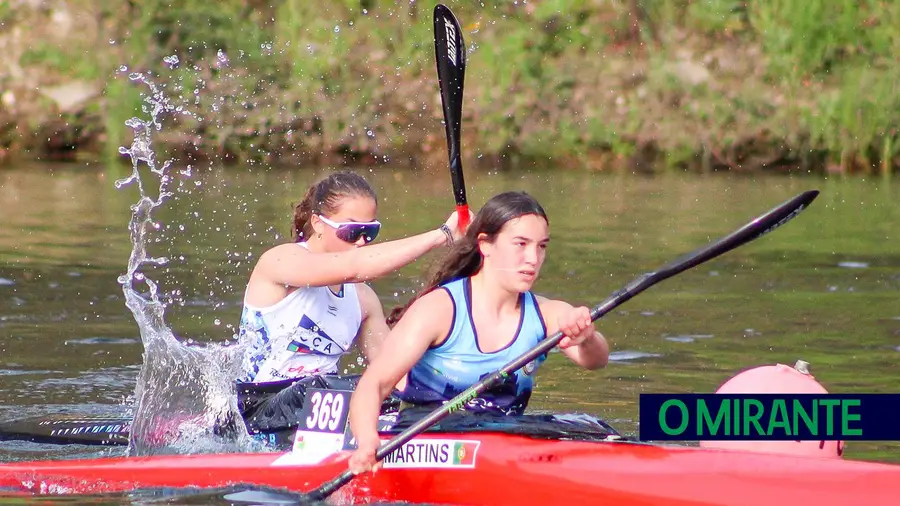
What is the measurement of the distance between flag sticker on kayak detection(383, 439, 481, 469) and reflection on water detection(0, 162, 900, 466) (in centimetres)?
181

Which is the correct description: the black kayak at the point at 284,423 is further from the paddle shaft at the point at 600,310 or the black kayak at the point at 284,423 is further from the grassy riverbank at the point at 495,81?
the grassy riverbank at the point at 495,81

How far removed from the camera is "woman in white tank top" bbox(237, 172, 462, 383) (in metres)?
5.39

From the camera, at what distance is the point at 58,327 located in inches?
331

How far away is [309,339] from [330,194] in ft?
1.79

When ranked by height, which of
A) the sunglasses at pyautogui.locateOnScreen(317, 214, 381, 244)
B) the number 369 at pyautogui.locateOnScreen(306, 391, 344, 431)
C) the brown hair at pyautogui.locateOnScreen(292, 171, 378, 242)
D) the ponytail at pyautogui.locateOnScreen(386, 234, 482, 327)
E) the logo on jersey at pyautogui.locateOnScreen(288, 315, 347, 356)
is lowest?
the number 369 at pyautogui.locateOnScreen(306, 391, 344, 431)

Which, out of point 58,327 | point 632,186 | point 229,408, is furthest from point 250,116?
point 229,408

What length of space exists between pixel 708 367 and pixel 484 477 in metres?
3.08

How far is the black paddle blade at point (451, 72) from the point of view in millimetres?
5859

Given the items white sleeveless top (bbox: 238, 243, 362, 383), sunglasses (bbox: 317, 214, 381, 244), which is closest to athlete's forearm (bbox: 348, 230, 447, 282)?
sunglasses (bbox: 317, 214, 381, 244)

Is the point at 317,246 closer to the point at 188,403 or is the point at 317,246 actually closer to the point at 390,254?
the point at 390,254

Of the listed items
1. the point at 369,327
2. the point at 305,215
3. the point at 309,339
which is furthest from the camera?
the point at 369,327

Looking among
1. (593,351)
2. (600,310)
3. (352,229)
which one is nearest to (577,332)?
(600,310)

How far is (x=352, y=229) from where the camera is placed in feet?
17.7

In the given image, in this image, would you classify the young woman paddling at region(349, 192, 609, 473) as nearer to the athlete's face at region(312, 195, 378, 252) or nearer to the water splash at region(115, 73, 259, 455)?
the athlete's face at region(312, 195, 378, 252)
